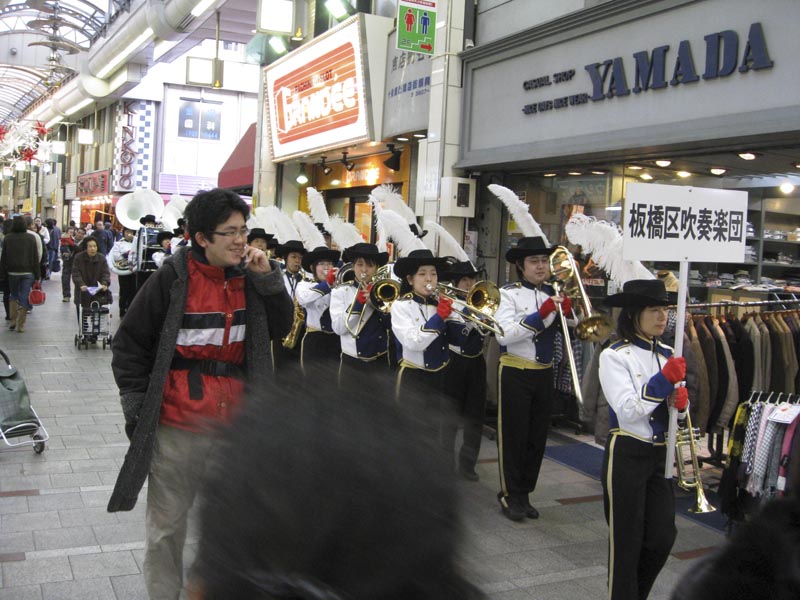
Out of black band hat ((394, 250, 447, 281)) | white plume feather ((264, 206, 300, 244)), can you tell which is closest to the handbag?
white plume feather ((264, 206, 300, 244))

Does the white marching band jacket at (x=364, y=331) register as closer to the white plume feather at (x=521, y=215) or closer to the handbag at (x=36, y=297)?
the white plume feather at (x=521, y=215)

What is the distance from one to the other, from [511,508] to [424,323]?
166 cm

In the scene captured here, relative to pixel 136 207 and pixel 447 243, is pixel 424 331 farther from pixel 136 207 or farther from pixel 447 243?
pixel 136 207

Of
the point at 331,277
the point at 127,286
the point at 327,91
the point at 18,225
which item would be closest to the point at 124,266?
the point at 127,286

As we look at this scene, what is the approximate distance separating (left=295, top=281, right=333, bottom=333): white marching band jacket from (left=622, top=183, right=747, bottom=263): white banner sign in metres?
4.58

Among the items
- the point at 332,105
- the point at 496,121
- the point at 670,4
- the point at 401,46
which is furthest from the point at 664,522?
the point at 332,105

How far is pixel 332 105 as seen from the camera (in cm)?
1401

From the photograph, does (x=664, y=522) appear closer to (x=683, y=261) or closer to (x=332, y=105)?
(x=683, y=261)

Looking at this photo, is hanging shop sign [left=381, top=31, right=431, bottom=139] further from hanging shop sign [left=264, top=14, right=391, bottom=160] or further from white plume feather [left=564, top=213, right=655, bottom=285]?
white plume feather [left=564, top=213, right=655, bottom=285]

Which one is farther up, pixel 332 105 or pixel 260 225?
pixel 332 105

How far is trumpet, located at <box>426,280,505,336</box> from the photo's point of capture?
6.98 m

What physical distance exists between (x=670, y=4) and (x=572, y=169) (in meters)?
2.35

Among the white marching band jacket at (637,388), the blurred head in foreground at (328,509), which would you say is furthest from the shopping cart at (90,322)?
the blurred head in foreground at (328,509)

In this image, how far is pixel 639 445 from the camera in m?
4.39
